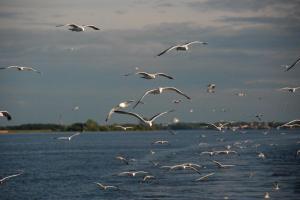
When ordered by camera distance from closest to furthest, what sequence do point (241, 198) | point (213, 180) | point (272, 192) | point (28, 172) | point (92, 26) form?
point (92, 26) → point (241, 198) → point (272, 192) → point (213, 180) → point (28, 172)

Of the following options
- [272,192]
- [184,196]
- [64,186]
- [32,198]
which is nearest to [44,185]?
[64,186]

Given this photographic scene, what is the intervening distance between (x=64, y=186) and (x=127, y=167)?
21.8 m

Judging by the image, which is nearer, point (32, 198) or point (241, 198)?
point (241, 198)

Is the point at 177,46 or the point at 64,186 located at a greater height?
the point at 177,46

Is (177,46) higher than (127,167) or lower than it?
higher

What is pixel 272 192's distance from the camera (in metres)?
53.0

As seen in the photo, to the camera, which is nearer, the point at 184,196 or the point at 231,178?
the point at 184,196

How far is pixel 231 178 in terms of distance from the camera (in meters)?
63.4

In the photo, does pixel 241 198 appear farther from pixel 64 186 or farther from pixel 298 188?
pixel 64 186

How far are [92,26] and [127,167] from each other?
159 feet

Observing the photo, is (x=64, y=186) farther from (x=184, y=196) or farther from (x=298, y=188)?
(x=298, y=188)

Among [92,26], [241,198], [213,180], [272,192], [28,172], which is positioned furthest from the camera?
[28,172]

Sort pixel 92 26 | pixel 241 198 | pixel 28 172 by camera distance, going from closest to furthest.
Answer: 1. pixel 92 26
2. pixel 241 198
3. pixel 28 172

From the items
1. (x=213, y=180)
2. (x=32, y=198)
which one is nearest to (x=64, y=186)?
(x=32, y=198)
